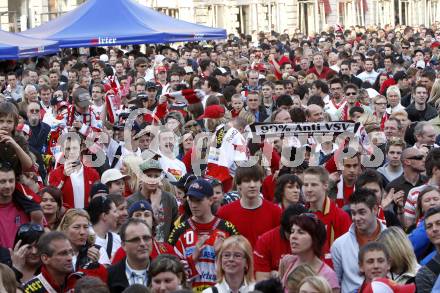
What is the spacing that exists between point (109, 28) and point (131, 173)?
12.6 metres

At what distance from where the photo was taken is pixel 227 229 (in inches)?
386

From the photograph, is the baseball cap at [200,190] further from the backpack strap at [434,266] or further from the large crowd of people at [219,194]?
the backpack strap at [434,266]

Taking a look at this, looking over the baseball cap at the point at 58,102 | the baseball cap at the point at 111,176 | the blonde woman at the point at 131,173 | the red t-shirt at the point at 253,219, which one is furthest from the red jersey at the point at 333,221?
the baseball cap at the point at 58,102

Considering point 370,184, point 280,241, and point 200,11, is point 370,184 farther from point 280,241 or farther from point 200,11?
point 200,11

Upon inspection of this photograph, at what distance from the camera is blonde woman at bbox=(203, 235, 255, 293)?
861cm

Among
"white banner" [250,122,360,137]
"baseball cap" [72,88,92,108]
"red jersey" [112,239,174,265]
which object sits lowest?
"red jersey" [112,239,174,265]

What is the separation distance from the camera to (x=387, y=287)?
8023mm

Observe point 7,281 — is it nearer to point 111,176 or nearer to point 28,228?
point 28,228

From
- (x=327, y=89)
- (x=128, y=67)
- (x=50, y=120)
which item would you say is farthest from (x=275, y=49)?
(x=50, y=120)

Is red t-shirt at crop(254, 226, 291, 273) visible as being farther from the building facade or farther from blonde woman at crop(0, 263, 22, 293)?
the building facade

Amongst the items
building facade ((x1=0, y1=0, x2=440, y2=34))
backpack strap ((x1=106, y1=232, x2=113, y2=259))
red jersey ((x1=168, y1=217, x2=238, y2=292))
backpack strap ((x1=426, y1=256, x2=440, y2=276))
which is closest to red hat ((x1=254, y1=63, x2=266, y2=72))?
building facade ((x1=0, y1=0, x2=440, y2=34))

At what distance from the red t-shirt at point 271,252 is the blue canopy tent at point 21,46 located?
30.9 ft

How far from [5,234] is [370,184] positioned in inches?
115

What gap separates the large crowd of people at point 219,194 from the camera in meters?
8.67
